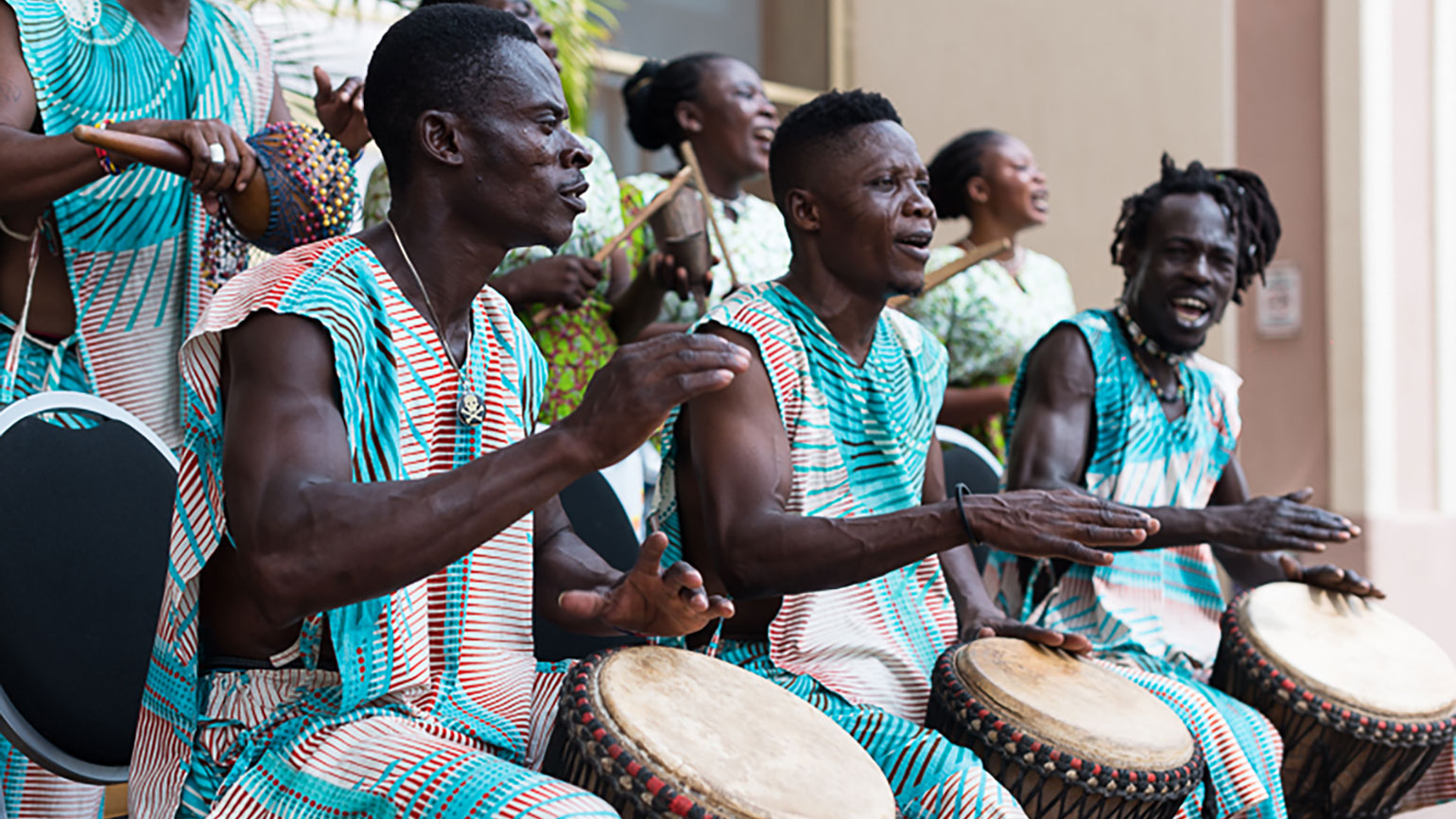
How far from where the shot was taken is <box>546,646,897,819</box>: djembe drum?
5.76 feet

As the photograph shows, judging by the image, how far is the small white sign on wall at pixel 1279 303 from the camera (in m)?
6.14

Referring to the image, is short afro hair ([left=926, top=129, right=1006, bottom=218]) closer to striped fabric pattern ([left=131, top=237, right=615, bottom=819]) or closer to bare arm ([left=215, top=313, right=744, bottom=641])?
striped fabric pattern ([left=131, top=237, right=615, bottom=819])

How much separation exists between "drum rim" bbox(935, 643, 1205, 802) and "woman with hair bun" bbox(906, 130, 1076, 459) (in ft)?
7.15

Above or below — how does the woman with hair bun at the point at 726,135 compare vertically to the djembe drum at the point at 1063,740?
above

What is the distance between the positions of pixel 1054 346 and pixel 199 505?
2104 millimetres

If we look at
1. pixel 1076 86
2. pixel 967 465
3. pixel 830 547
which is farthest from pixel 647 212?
pixel 1076 86

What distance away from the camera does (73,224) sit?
2631mm

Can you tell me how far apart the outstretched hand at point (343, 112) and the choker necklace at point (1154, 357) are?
180 cm

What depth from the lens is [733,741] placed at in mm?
1895

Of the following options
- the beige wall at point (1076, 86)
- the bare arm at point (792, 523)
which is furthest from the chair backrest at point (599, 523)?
the beige wall at point (1076, 86)

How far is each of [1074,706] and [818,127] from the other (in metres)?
1.11

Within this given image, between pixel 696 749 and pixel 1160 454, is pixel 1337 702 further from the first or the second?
pixel 696 749

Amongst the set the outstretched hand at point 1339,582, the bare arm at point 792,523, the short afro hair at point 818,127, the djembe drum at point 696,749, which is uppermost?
the short afro hair at point 818,127

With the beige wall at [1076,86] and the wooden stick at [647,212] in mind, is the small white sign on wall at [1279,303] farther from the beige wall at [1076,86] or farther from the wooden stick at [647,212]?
the wooden stick at [647,212]
